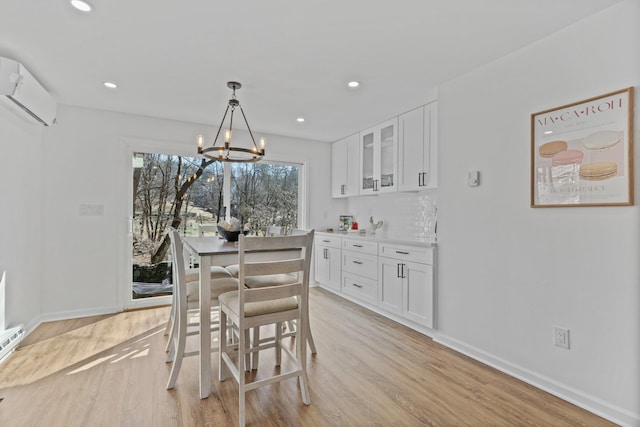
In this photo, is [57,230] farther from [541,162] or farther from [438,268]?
[541,162]

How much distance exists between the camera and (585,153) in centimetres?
192

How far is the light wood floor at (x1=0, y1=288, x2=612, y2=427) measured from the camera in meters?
1.78

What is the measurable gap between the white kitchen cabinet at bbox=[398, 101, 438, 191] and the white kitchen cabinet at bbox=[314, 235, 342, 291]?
1.33 m

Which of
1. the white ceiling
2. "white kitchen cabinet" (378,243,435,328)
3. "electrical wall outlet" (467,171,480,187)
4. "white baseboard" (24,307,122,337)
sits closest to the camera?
the white ceiling

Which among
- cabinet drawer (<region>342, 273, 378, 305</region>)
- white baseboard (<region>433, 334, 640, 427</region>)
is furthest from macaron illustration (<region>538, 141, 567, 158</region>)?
cabinet drawer (<region>342, 273, 378, 305</region>)

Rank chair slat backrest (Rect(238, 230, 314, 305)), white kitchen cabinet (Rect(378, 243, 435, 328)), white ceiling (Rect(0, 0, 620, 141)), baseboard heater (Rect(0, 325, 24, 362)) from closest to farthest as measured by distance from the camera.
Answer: chair slat backrest (Rect(238, 230, 314, 305)) < white ceiling (Rect(0, 0, 620, 141)) < baseboard heater (Rect(0, 325, 24, 362)) < white kitchen cabinet (Rect(378, 243, 435, 328))

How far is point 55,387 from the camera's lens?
2078 millimetres

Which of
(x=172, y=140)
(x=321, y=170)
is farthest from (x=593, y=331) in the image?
(x=172, y=140)

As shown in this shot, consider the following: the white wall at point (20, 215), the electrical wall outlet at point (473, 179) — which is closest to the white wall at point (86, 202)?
the white wall at point (20, 215)

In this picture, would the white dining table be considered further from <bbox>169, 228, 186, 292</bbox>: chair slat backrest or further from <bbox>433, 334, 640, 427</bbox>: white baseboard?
<bbox>433, 334, 640, 427</bbox>: white baseboard

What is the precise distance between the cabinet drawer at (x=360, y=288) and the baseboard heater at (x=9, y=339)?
11.0 ft

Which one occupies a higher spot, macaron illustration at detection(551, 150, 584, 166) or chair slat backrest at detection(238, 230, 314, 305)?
macaron illustration at detection(551, 150, 584, 166)

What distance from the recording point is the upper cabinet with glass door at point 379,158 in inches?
152

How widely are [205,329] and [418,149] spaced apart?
2771mm
